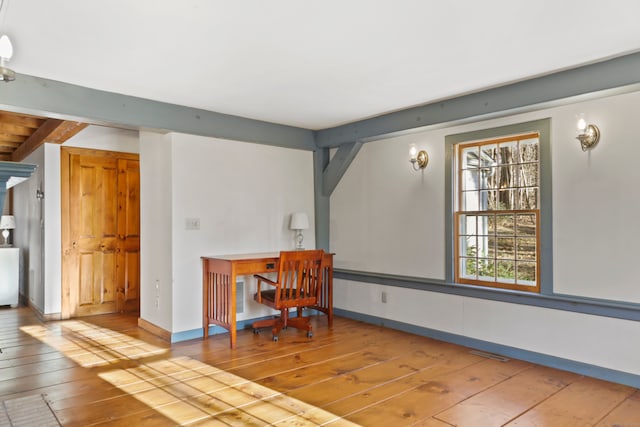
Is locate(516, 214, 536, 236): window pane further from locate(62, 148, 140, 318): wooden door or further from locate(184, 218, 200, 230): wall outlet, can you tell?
locate(62, 148, 140, 318): wooden door

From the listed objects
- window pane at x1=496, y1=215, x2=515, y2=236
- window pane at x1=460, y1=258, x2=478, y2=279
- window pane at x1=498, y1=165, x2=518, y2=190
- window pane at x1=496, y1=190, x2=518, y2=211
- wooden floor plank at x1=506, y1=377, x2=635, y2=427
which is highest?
window pane at x1=498, y1=165, x2=518, y2=190

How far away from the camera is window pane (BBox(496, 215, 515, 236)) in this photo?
13.1 feet

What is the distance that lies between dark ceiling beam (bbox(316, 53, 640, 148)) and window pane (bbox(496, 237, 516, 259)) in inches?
46.5

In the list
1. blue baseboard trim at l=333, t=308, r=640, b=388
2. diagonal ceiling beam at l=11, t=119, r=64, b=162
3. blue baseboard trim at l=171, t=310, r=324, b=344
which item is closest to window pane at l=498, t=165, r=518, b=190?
blue baseboard trim at l=333, t=308, r=640, b=388

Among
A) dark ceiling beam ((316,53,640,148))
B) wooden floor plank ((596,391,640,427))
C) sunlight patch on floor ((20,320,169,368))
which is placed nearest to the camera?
wooden floor plank ((596,391,640,427))

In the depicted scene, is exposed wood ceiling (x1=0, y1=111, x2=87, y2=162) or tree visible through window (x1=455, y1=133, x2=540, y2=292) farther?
exposed wood ceiling (x1=0, y1=111, x2=87, y2=162)

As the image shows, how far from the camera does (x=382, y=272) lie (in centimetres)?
506

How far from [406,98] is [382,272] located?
2.01 metres

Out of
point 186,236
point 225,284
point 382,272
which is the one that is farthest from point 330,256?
point 186,236

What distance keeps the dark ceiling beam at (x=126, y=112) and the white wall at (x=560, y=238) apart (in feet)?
4.63

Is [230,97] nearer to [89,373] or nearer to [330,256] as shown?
[330,256]

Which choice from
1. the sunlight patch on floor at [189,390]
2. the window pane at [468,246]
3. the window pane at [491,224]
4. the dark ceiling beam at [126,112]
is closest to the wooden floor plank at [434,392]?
the sunlight patch on floor at [189,390]

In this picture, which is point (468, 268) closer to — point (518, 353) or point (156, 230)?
point (518, 353)

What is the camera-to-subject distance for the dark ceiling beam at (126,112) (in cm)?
345
